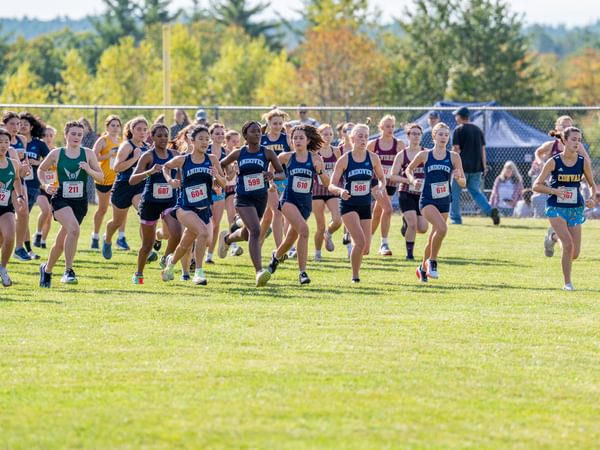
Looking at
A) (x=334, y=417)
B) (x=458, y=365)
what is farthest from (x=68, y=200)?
(x=334, y=417)

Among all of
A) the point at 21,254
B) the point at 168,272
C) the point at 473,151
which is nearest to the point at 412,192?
the point at 168,272

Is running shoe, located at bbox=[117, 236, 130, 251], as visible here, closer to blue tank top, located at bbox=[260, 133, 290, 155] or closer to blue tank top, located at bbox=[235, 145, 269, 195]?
blue tank top, located at bbox=[260, 133, 290, 155]

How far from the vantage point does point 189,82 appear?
66000 millimetres

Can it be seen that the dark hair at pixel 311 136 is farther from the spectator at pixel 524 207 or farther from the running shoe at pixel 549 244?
the spectator at pixel 524 207

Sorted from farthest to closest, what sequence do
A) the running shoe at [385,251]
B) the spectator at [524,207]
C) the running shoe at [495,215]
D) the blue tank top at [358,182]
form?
the spectator at [524,207] → the running shoe at [495,215] → the running shoe at [385,251] → the blue tank top at [358,182]

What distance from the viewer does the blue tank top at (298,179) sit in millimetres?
14102

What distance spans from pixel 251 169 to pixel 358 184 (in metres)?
1.21

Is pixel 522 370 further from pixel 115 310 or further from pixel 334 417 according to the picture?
pixel 115 310

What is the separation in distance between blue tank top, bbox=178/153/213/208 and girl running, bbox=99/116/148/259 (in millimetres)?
1239

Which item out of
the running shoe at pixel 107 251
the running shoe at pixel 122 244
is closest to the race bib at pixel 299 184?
the running shoe at pixel 107 251

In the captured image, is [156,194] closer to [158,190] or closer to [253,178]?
[158,190]

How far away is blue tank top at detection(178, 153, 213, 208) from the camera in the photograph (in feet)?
45.0

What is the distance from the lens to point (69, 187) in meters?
13.9

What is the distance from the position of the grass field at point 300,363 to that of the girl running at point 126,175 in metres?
1.63
